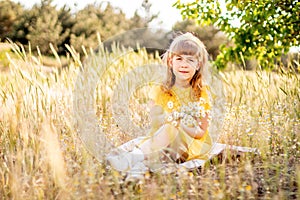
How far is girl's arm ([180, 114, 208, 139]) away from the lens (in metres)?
2.57

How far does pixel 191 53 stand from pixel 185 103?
13.6 inches

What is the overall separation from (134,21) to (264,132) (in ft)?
45.5

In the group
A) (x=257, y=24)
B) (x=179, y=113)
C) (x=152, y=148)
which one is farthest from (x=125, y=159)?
(x=257, y=24)

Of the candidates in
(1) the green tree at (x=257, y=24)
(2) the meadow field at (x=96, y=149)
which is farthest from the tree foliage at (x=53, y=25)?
(2) the meadow field at (x=96, y=149)

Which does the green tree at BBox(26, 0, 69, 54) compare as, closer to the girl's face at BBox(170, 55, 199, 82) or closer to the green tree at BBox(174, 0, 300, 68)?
the green tree at BBox(174, 0, 300, 68)

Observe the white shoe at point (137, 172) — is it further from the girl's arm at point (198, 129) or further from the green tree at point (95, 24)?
the green tree at point (95, 24)

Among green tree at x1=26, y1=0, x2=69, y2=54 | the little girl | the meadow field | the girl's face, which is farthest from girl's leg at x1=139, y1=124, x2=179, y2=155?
green tree at x1=26, y1=0, x2=69, y2=54

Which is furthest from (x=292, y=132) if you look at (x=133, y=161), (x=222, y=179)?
(x=133, y=161)

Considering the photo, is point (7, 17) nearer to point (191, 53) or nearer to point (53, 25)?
point (53, 25)

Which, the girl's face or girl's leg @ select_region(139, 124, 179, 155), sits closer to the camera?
girl's leg @ select_region(139, 124, 179, 155)

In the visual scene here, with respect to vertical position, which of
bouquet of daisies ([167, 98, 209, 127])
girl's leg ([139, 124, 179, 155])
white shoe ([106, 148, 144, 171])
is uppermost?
bouquet of daisies ([167, 98, 209, 127])

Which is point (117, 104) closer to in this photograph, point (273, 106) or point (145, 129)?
point (145, 129)

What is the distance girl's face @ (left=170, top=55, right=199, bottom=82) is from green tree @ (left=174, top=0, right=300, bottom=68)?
201 cm

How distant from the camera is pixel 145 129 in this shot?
127 inches
